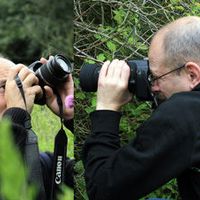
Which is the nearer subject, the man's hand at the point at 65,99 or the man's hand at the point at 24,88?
the man's hand at the point at 24,88

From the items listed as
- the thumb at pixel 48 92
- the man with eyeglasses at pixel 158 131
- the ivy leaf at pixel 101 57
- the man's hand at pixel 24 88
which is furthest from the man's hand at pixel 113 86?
the ivy leaf at pixel 101 57

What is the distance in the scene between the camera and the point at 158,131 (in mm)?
1096

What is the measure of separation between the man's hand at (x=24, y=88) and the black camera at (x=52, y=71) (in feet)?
0.12

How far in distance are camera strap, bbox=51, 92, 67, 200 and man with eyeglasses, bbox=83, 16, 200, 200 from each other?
57 centimetres

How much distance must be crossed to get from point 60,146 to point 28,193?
1769 millimetres

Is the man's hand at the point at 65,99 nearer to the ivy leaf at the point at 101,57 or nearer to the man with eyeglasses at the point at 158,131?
the ivy leaf at the point at 101,57

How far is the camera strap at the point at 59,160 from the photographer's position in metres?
1.82

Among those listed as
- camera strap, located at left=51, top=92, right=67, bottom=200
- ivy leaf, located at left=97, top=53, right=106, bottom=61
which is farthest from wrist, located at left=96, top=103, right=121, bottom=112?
ivy leaf, located at left=97, top=53, right=106, bottom=61

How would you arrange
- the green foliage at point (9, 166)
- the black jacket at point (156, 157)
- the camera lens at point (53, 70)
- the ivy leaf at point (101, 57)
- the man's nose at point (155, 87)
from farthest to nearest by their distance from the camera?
the ivy leaf at point (101, 57) → the camera lens at point (53, 70) → the man's nose at point (155, 87) → the black jacket at point (156, 157) → the green foliage at point (9, 166)

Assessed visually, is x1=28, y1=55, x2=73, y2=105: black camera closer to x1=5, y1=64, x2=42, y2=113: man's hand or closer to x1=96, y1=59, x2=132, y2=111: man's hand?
x1=5, y1=64, x2=42, y2=113: man's hand

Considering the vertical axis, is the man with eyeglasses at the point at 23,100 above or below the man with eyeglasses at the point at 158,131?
below

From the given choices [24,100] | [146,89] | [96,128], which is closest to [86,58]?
[24,100]

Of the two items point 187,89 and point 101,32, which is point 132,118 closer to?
point 101,32

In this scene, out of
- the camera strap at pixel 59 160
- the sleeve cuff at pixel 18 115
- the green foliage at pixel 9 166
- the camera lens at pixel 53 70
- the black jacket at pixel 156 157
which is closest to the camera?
the green foliage at pixel 9 166
